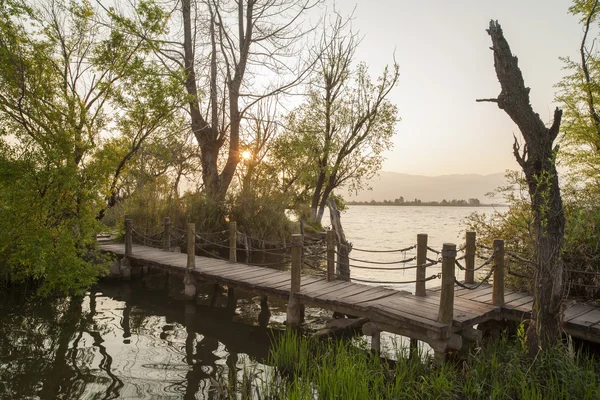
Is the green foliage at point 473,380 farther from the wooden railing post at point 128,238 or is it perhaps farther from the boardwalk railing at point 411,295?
the wooden railing post at point 128,238

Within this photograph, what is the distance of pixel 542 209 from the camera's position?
5.24 meters

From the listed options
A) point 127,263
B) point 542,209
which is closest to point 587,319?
point 542,209

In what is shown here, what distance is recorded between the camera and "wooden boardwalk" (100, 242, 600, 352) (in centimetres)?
630

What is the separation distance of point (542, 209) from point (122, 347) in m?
→ 7.25

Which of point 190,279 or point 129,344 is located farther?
point 190,279

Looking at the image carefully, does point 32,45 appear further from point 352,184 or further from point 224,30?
point 352,184

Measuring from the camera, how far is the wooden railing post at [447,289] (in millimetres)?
6211

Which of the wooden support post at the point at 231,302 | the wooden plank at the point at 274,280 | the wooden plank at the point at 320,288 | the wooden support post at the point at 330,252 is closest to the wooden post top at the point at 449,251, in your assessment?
the wooden plank at the point at 320,288

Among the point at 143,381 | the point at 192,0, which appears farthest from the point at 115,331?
the point at 192,0

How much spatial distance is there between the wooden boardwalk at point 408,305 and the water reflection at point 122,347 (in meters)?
1.01

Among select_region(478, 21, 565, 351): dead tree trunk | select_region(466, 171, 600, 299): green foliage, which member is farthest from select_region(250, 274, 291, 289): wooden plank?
select_region(478, 21, 565, 351): dead tree trunk

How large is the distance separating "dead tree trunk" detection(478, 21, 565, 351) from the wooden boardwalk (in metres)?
1.20

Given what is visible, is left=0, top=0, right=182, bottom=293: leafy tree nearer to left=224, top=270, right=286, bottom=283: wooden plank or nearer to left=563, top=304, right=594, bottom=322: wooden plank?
left=224, top=270, right=286, bottom=283: wooden plank

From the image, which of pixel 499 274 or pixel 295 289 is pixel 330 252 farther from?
pixel 499 274
